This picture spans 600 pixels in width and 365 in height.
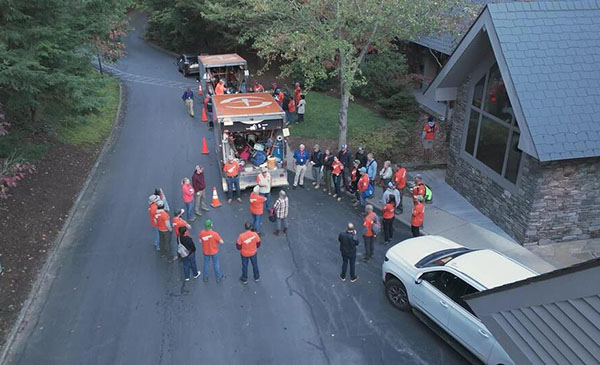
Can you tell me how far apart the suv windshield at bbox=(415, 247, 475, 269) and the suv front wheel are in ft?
2.05

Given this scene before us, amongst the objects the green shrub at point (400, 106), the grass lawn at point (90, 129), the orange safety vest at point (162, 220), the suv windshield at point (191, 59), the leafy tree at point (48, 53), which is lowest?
the grass lawn at point (90, 129)

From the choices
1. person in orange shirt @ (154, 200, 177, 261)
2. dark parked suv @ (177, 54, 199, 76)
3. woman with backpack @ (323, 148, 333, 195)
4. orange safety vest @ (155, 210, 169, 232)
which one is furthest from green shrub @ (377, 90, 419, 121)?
dark parked suv @ (177, 54, 199, 76)

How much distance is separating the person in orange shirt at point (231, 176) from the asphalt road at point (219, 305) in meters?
0.44

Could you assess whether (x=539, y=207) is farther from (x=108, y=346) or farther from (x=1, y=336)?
(x=1, y=336)

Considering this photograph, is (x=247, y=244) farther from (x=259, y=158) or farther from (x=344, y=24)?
(x=344, y=24)

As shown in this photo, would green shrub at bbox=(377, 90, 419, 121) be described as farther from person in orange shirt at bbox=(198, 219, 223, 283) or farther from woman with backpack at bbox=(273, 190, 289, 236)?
person in orange shirt at bbox=(198, 219, 223, 283)

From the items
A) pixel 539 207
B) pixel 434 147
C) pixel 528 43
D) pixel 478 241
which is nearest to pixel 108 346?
pixel 478 241

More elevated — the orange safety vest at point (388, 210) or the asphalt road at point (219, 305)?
the orange safety vest at point (388, 210)

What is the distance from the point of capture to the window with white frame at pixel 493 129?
12.1 meters

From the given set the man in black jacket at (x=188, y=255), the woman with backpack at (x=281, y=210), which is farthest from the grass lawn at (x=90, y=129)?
the man in black jacket at (x=188, y=255)

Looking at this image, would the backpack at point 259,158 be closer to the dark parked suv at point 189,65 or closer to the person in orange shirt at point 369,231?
the person in orange shirt at point 369,231

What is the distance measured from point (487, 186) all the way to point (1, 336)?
39.4 feet

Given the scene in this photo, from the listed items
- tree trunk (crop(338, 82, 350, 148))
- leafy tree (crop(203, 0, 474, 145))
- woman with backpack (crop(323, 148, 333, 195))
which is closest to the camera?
woman with backpack (crop(323, 148, 333, 195))

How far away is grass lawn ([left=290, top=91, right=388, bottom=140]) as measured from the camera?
67.2 ft
